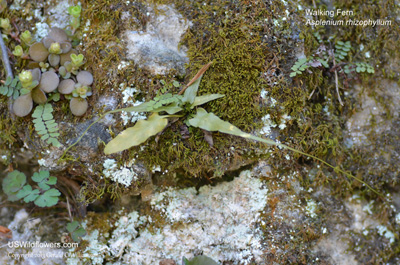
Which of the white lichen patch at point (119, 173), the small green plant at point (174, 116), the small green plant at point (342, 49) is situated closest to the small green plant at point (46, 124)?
the small green plant at point (174, 116)

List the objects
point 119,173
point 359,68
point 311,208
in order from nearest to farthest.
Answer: point 119,173 → point 311,208 → point 359,68

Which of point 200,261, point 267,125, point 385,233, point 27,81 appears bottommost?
point 385,233

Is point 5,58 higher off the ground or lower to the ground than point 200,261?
higher

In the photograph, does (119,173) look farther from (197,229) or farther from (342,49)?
(342,49)

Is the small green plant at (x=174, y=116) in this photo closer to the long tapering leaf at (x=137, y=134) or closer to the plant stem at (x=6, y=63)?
the long tapering leaf at (x=137, y=134)

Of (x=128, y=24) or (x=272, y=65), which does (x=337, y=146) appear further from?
(x=128, y=24)

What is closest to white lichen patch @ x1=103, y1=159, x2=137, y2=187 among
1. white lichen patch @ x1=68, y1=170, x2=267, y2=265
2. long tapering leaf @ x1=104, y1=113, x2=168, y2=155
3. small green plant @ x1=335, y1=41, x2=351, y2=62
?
white lichen patch @ x1=68, y1=170, x2=267, y2=265

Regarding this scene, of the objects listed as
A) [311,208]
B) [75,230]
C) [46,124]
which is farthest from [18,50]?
[311,208]
